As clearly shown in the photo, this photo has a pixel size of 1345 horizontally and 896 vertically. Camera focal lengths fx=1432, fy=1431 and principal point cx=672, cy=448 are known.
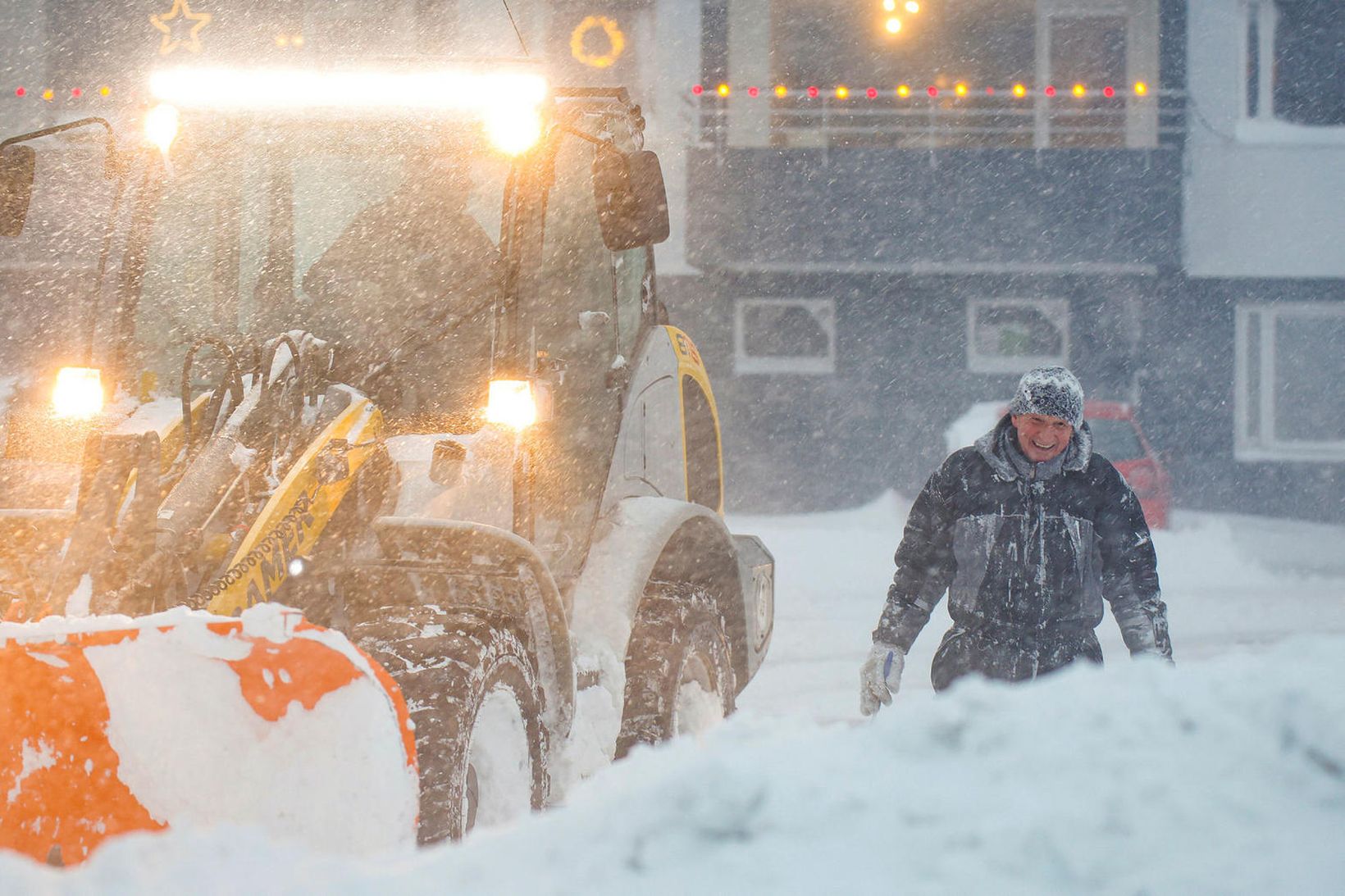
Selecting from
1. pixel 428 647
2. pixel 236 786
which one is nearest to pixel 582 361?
pixel 428 647

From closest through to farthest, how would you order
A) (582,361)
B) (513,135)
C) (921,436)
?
(513,135) < (582,361) < (921,436)

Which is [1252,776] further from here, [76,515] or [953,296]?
[953,296]

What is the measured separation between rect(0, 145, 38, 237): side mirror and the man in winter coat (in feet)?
10.2

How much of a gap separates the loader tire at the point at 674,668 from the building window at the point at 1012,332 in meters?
14.2

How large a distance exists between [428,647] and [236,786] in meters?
0.76

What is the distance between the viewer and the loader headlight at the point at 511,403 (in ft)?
14.3

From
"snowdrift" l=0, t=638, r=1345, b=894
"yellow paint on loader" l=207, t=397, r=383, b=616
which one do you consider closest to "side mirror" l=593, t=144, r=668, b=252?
"yellow paint on loader" l=207, t=397, r=383, b=616

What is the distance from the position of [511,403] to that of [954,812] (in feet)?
7.07

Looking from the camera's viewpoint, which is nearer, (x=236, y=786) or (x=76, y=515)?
(x=236, y=786)

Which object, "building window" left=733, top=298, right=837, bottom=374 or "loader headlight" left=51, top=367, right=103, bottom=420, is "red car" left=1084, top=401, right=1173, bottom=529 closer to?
"building window" left=733, top=298, right=837, bottom=374

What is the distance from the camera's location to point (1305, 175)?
19.3m

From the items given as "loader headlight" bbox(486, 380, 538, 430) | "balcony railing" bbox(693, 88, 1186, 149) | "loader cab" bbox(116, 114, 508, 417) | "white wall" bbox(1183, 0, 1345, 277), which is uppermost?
"balcony railing" bbox(693, 88, 1186, 149)

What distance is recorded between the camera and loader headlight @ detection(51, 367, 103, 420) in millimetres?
4328

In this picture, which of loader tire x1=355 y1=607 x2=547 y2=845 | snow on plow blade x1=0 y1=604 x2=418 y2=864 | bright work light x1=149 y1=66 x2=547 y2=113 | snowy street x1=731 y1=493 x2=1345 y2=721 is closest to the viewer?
snow on plow blade x1=0 y1=604 x2=418 y2=864
